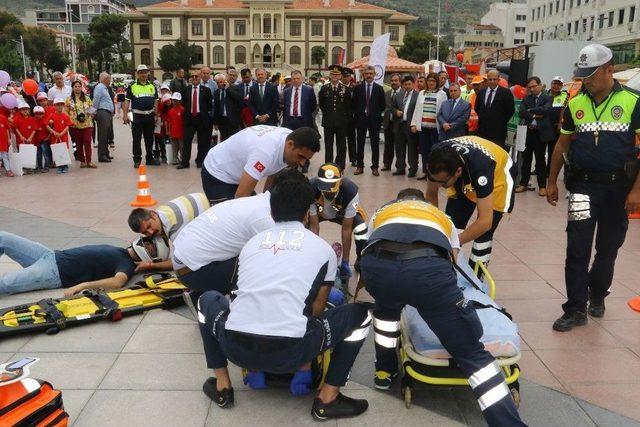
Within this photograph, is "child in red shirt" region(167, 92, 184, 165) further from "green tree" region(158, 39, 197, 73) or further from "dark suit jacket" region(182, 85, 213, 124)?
"green tree" region(158, 39, 197, 73)

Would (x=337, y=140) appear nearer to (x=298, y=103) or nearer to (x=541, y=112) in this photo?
(x=298, y=103)

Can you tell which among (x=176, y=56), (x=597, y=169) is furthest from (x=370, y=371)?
(x=176, y=56)

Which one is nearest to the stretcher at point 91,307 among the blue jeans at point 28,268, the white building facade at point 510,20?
the blue jeans at point 28,268

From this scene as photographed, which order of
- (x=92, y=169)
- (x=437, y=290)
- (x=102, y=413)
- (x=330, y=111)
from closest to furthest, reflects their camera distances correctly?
1. (x=437, y=290)
2. (x=102, y=413)
3. (x=330, y=111)
4. (x=92, y=169)

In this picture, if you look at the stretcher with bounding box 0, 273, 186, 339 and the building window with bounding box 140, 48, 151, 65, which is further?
the building window with bounding box 140, 48, 151, 65

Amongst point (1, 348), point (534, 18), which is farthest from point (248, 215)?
point (534, 18)

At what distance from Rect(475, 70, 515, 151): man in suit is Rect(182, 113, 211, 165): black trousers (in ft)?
17.4

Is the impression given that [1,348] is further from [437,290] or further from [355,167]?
[355,167]

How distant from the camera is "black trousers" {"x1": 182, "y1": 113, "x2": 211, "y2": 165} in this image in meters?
11.9

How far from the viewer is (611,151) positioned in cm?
413

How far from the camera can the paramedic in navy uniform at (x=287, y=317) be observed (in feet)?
9.43

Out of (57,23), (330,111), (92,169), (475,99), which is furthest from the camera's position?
(57,23)

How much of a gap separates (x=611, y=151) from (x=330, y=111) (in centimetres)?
736

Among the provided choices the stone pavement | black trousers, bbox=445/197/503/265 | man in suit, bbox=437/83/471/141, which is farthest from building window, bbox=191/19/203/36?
black trousers, bbox=445/197/503/265
